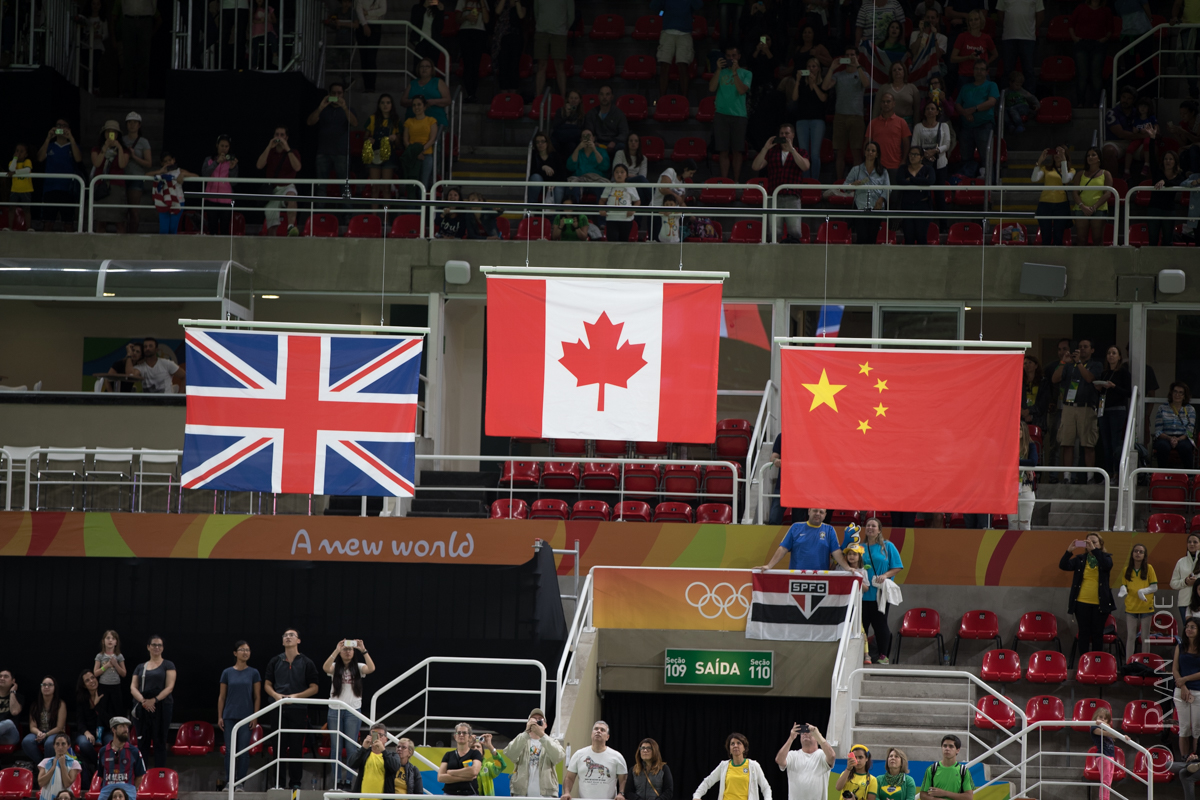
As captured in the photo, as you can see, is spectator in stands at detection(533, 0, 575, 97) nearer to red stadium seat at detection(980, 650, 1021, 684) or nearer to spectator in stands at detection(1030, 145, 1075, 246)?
spectator in stands at detection(1030, 145, 1075, 246)

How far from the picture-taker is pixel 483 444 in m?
22.9

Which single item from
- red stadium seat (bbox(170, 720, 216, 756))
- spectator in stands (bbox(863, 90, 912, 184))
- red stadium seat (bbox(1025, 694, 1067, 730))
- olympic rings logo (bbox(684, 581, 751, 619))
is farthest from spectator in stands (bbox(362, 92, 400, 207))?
red stadium seat (bbox(1025, 694, 1067, 730))

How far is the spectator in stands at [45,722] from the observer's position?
14.6 meters

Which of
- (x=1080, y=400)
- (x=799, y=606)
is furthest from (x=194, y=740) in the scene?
(x=1080, y=400)

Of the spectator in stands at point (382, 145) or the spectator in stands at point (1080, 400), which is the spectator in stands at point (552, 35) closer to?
the spectator in stands at point (382, 145)

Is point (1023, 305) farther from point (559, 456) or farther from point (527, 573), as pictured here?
point (527, 573)

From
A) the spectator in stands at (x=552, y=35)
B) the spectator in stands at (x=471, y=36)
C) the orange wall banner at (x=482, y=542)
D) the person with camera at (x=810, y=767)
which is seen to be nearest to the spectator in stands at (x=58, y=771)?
the orange wall banner at (x=482, y=542)

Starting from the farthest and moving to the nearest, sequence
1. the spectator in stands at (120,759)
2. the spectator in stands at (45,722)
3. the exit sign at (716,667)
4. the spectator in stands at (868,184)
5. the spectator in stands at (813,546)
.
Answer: the spectator in stands at (868,184) < the exit sign at (716,667) < the spectator in stands at (813,546) < the spectator in stands at (45,722) < the spectator in stands at (120,759)

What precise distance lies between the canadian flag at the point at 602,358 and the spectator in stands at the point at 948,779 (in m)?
3.41

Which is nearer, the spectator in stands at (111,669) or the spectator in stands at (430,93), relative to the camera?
the spectator in stands at (111,669)

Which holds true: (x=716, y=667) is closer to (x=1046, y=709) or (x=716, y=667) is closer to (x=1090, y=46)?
(x=1046, y=709)

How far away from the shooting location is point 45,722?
48.5 feet

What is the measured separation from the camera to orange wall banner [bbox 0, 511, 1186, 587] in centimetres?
1723

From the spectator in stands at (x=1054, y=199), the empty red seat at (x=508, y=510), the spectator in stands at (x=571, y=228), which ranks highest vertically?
the spectator in stands at (x=1054, y=199)
